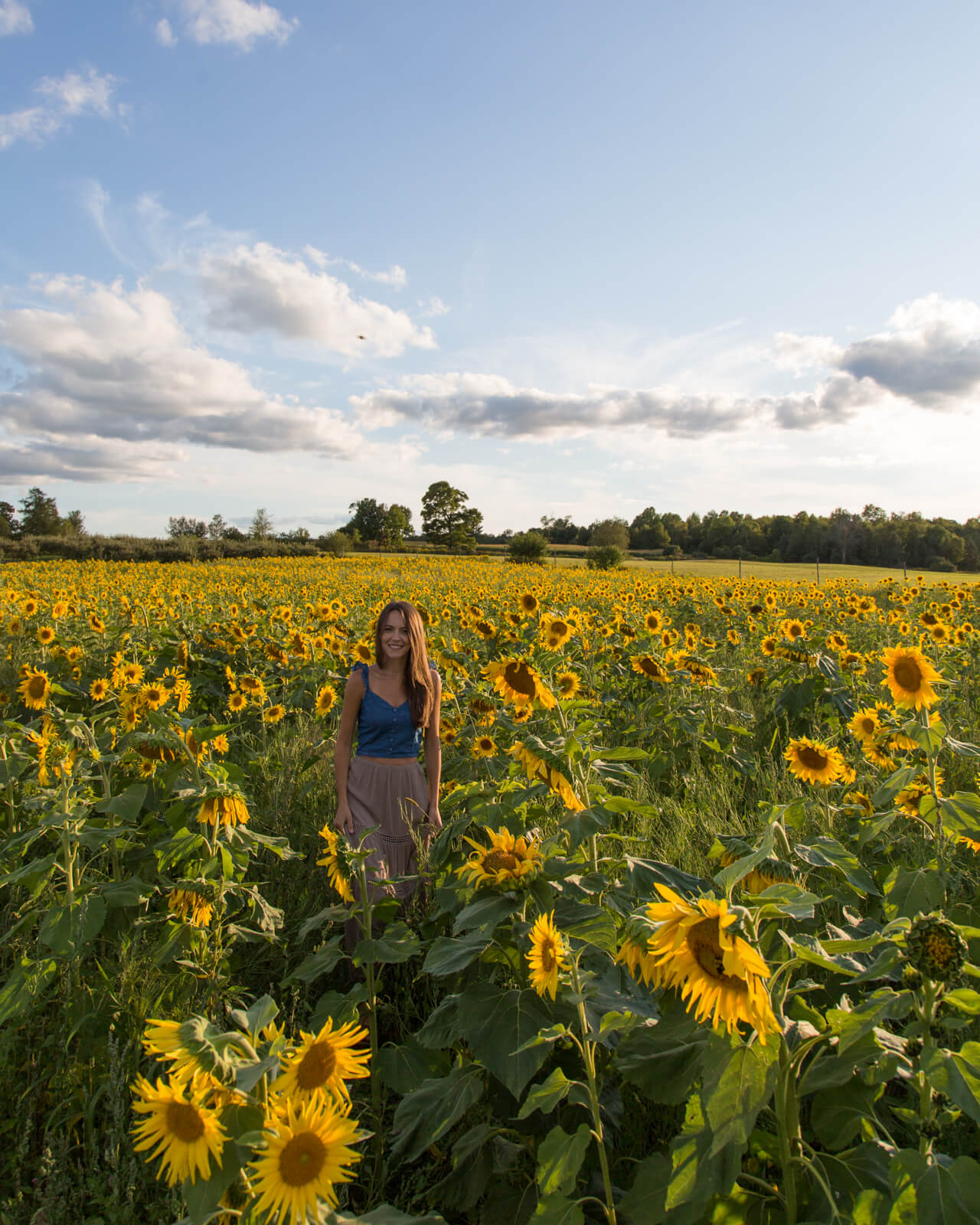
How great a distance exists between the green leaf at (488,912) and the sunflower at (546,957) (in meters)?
0.16

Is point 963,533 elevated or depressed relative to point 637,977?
elevated

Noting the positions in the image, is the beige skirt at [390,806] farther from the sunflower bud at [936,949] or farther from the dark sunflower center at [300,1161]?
the sunflower bud at [936,949]

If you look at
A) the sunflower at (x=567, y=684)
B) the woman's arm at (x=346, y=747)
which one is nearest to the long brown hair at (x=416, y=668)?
the woman's arm at (x=346, y=747)

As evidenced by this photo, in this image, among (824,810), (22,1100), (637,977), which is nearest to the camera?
(637,977)

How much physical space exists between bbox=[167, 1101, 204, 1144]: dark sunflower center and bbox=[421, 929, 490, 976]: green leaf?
0.77 meters

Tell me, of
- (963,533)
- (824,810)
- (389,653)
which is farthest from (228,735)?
(963,533)

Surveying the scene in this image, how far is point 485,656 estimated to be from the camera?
8.34m

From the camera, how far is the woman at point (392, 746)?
165 inches

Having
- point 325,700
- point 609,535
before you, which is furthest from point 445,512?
point 325,700

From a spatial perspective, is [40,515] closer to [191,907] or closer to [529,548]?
[529,548]

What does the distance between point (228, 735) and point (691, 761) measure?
4274mm

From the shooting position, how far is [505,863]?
1975mm

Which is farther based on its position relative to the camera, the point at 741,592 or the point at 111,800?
the point at 741,592

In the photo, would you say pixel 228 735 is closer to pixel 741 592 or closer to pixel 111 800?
pixel 111 800
